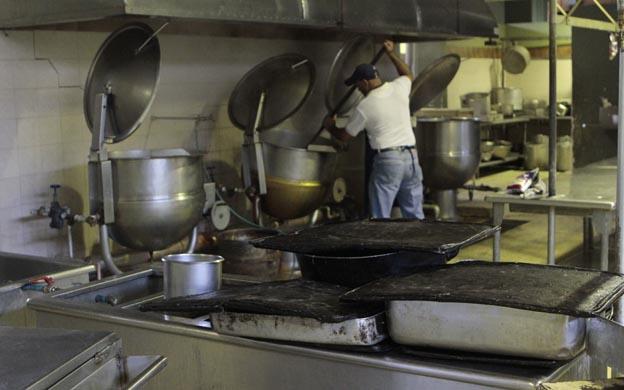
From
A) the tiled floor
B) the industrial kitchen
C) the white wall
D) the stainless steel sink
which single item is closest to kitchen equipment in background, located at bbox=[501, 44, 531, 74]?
the white wall

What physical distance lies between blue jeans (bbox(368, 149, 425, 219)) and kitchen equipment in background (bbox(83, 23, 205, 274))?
165 centimetres

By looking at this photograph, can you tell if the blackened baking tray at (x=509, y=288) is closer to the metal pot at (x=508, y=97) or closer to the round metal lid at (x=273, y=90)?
the round metal lid at (x=273, y=90)

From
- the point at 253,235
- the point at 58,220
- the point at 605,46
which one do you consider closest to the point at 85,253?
the point at 58,220

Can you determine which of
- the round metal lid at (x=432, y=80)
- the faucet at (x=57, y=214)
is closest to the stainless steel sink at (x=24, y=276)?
the faucet at (x=57, y=214)

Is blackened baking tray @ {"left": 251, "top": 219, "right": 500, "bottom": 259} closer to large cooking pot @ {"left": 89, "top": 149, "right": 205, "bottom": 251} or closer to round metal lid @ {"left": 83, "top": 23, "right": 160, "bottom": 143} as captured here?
large cooking pot @ {"left": 89, "top": 149, "right": 205, "bottom": 251}

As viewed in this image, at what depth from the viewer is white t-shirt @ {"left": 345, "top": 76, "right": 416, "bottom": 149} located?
552cm

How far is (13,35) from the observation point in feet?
14.4

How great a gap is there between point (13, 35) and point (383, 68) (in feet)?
11.7

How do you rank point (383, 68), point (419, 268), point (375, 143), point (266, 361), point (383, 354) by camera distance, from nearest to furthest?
point (383, 354) → point (266, 361) → point (419, 268) → point (375, 143) → point (383, 68)

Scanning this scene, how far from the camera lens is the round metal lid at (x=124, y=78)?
4254 millimetres

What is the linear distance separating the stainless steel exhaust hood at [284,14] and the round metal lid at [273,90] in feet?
0.97

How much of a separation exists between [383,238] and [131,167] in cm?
240

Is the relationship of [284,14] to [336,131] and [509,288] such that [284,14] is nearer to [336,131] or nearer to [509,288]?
[336,131]

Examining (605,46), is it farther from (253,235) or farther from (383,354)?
(383,354)
